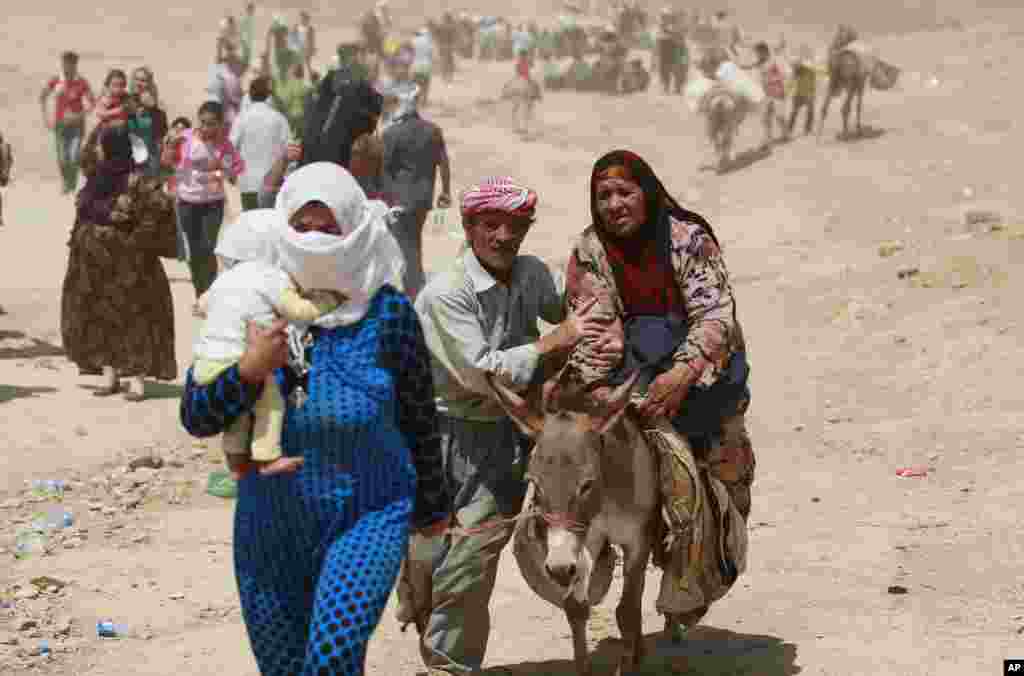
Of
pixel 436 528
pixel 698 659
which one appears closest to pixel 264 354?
pixel 436 528

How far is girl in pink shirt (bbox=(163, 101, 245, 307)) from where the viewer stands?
1285cm

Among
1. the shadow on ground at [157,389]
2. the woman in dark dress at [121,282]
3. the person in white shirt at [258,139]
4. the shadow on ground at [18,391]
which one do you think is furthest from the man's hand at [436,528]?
the person in white shirt at [258,139]

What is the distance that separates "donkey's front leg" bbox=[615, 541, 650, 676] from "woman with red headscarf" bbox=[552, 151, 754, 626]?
122 millimetres

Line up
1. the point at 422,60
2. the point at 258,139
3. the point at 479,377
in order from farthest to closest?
1. the point at 422,60
2. the point at 258,139
3. the point at 479,377

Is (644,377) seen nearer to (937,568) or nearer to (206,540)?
(937,568)

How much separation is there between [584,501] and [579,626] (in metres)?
0.72

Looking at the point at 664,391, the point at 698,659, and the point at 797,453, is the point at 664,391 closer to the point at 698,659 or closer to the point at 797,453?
the point at 698,659

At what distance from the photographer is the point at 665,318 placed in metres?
5.68

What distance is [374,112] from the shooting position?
10047 millimetres

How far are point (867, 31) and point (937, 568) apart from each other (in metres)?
46.9

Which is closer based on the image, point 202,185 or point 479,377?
point 479,377

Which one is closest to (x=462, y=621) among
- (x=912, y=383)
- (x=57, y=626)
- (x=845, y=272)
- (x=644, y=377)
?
(x=644, y=377)

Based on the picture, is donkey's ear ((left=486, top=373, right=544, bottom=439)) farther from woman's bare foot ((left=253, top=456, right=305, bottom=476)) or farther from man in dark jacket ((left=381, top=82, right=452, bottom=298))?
man in dark jacket ((left=381, top=82, right=452, bottom=298))

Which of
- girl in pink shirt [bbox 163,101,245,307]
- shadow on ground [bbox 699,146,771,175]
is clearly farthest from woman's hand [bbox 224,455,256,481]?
shadow on ground [bbox 699,146,771,175]
